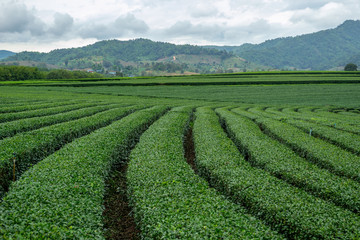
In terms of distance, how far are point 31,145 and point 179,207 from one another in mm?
10754

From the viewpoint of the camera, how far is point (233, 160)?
1390cm

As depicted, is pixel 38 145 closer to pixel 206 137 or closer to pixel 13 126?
pixel 13 126

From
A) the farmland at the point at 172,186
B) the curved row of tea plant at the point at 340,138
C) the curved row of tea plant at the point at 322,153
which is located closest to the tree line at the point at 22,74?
the farmland at the point at 172,186

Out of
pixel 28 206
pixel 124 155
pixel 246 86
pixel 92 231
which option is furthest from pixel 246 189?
pixel 246 86

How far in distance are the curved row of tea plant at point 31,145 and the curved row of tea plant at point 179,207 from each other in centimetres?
602

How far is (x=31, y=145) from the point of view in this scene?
579 inches

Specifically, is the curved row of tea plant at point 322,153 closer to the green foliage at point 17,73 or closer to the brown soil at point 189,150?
the brown soil at point 189,150

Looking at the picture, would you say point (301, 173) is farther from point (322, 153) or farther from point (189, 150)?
point (189, 150)

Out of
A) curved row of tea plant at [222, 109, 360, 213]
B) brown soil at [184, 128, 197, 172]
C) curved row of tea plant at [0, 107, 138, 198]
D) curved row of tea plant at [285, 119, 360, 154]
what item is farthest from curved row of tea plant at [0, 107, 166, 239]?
curved row of tea plant at [285, 119, 360, 154]

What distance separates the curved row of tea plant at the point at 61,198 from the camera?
22.9 feet

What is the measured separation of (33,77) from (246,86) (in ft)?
359

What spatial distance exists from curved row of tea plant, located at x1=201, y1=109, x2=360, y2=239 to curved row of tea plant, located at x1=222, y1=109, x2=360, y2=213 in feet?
3.86

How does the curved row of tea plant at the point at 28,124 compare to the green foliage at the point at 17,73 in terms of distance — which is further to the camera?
the green foliage at the point at 17,73

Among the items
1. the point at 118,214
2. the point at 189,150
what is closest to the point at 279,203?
the point at 118,214
